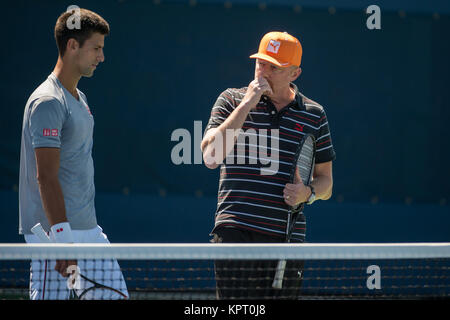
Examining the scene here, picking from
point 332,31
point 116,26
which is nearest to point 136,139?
point 116,26

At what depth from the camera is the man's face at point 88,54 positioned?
305 cm

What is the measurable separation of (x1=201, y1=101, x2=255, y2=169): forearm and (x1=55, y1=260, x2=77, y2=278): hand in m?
0.76

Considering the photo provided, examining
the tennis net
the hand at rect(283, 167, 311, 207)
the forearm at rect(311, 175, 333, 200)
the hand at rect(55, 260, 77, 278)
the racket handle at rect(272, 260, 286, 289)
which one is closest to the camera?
the tennis net

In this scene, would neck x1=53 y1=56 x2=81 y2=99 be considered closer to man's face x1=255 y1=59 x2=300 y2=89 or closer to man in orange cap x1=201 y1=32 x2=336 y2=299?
man in orange cap x1=201 y1=32 x2=336 y2=299

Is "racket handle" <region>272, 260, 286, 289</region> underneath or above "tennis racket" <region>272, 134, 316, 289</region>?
underneath

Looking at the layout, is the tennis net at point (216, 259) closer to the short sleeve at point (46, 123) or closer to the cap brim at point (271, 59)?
the short sleeve at point (46, 123)

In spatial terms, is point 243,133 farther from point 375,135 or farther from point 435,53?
point 435,53

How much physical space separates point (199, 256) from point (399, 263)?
3491 millimetres

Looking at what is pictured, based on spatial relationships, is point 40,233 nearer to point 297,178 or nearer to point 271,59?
point 297,178

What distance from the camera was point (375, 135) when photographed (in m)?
5.36

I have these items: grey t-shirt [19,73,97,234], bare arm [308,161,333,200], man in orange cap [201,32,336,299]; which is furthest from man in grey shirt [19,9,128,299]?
bare arm [308,161,333,200]

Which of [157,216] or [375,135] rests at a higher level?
[375,135]

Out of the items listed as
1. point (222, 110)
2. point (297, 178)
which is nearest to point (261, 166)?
point (297, 178)

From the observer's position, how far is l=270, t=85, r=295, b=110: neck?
3203mm
